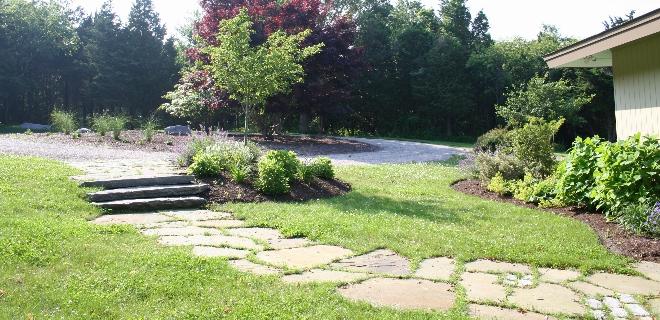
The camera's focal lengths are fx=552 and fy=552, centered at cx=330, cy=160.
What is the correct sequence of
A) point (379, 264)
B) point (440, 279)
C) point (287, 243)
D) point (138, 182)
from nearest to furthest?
point (440, 279), point (379, 264), point (287, 243), point (138, 182)

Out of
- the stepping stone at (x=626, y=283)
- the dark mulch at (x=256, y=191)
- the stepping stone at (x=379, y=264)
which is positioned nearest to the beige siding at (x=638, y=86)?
the stepping stone at (x=626, y=283)

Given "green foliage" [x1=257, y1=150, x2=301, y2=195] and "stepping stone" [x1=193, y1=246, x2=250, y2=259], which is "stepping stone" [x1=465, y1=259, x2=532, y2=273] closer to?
"stepping stone" [x1=193, y1=246, x2=250, y2=259]

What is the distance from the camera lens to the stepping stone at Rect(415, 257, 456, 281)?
3.86 meters

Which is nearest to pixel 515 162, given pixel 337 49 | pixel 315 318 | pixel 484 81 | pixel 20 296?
pixel 315 318

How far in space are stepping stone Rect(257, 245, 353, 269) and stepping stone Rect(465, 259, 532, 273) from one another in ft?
3.15

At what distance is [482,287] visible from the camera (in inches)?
142

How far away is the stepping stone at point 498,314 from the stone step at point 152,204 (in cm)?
430

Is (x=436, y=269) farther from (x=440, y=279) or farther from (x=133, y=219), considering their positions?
(x=133, y=219)

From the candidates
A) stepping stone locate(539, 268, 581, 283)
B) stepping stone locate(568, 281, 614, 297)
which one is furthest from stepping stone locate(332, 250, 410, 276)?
stepping stone locate(568, 281, 614, 297)

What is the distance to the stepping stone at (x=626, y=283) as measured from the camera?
3.61 meters

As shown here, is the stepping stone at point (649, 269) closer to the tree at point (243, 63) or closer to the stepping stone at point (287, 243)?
the stepping stone at point (287, 243)

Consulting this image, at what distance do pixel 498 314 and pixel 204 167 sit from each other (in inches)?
212

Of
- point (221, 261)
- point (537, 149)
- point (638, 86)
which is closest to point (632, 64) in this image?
point (638, 86)

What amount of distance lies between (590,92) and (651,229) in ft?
58.9
